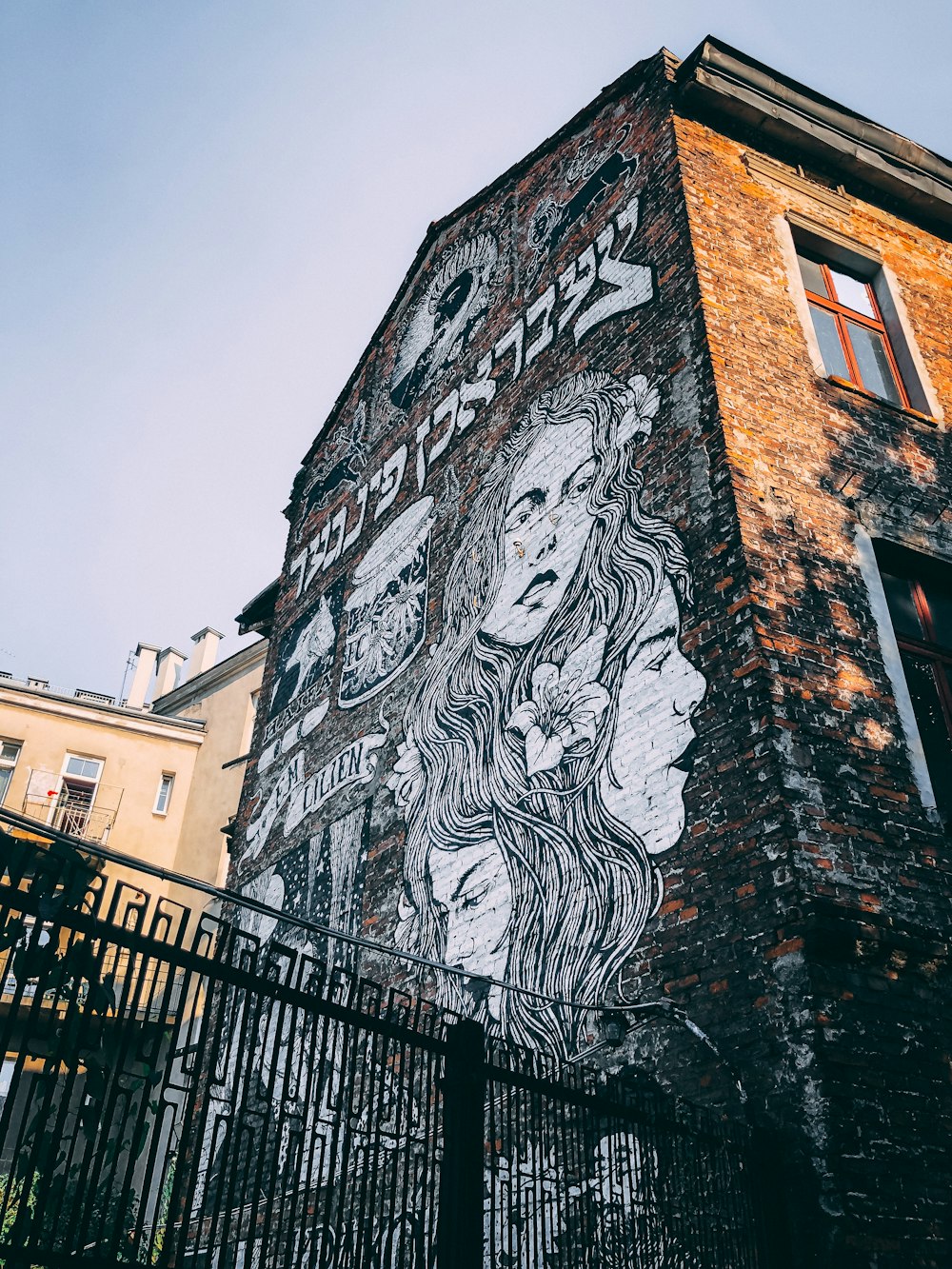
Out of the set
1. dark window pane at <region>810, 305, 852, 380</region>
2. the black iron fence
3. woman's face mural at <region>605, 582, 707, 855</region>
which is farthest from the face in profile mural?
dark window pane at <region>810, 305, 852, 380</region>

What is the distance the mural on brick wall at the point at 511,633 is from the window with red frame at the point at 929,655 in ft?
5.14

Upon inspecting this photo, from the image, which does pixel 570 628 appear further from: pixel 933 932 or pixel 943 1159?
pixel 943 1159

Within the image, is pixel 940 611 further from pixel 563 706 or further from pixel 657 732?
pixel 563 706

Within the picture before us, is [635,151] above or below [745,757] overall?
above

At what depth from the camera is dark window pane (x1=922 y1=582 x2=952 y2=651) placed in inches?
302

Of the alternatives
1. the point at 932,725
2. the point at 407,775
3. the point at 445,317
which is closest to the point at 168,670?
the point at 445,317

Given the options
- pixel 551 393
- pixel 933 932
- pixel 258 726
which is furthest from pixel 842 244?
pixel 258 726

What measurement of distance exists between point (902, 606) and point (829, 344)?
2.71m

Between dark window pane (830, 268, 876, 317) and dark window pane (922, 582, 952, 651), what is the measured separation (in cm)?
307

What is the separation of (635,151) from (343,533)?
18.6 ft

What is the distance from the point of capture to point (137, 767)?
82.1 feet

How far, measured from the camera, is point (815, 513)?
7418 millimetres

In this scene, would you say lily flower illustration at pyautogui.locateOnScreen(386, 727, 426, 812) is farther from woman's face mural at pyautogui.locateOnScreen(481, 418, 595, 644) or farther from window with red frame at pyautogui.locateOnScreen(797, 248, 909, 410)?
window with red frame at pyautogui.locateOnScreen(797, 248, 909, 410)

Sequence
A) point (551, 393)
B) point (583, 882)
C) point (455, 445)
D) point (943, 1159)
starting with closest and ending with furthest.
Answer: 1. point (943, 1159)
2. point (583, 882)
3. point (551, 393)
4. point (455, 445)
